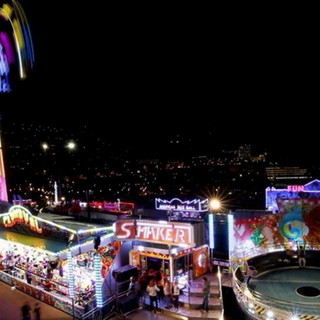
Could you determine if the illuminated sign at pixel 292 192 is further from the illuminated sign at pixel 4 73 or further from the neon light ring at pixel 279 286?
the illuminated sign at pixel 4 73

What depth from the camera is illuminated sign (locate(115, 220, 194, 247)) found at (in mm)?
14828

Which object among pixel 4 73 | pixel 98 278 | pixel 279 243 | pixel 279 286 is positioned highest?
pixel 4 73

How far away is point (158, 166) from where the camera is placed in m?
152

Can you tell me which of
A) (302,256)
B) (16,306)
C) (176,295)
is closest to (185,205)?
(302,256)

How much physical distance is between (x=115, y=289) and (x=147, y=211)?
8863 mm

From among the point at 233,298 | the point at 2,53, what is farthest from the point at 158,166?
the point at 233,298

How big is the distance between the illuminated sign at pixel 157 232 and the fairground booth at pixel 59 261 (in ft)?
3.72

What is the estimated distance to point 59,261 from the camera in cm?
1811

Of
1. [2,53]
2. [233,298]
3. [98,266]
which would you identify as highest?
[2,53]

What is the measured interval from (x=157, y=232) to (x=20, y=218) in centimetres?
867

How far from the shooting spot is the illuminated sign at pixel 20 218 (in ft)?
61.4

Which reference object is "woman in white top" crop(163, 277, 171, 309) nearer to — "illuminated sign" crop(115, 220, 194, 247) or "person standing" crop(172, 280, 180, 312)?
"person standing" crop(172, 280, 180, 312)

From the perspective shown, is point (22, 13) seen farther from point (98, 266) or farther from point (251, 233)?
point (251, 233)

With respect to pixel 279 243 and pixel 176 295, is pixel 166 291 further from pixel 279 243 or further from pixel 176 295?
pixel 279 243
